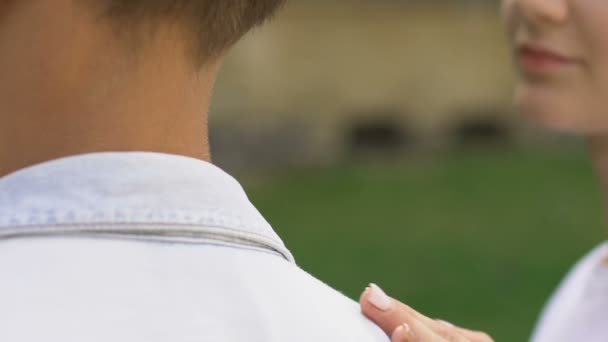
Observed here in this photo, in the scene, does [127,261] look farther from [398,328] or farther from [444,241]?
[444,241]

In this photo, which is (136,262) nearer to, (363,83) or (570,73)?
(570,73)

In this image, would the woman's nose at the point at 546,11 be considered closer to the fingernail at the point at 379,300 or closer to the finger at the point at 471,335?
the finger at the point at 471,335

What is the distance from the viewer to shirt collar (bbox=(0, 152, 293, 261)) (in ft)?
3.53

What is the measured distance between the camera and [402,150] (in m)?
10.0

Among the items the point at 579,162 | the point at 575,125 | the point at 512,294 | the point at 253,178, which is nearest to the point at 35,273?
the point at 575,125

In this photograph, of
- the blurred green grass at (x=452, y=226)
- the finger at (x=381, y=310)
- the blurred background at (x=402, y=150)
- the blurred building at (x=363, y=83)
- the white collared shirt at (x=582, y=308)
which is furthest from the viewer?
the blurred building at (x=363, y=83)

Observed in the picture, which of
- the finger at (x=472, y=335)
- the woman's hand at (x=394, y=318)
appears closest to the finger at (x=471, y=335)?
the finger at (x=472, y=335)

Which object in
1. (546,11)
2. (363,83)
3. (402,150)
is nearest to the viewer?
(546,11)

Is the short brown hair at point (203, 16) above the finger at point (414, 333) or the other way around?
above

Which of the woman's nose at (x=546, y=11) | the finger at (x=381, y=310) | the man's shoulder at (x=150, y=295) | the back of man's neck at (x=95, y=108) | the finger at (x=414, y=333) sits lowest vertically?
the finger at (x=414, y=333)

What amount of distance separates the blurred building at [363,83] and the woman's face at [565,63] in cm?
668

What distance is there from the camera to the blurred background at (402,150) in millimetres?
7352

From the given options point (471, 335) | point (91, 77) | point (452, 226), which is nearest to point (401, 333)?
point (471, 335)

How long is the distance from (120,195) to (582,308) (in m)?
1.58
